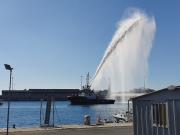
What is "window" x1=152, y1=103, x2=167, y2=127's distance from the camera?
2283 centimetres

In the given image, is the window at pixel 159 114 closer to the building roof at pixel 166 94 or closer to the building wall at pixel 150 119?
the building wall at pixel 150 119

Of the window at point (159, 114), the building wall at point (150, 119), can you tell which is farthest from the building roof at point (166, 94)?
the window at point (159, 114)

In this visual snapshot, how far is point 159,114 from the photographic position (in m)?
23.5

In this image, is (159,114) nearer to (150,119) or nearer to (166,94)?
(150,119)

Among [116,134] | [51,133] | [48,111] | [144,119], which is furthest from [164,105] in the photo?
[48,111]

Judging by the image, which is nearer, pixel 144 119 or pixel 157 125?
pixel 157 125

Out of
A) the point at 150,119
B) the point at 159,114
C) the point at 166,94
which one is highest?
the point at 166,94

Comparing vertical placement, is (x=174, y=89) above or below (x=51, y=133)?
above

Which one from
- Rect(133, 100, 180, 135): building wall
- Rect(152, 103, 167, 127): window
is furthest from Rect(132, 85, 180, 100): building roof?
Rect(152, 103, 167, 127): window

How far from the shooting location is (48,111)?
1870 inches

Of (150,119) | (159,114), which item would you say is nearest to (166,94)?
(159,114)

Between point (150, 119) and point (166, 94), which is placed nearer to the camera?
point (166, 94)

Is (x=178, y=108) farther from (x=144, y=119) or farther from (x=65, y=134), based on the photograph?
(x=65, y=134)

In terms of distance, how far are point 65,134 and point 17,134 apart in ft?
15.3
